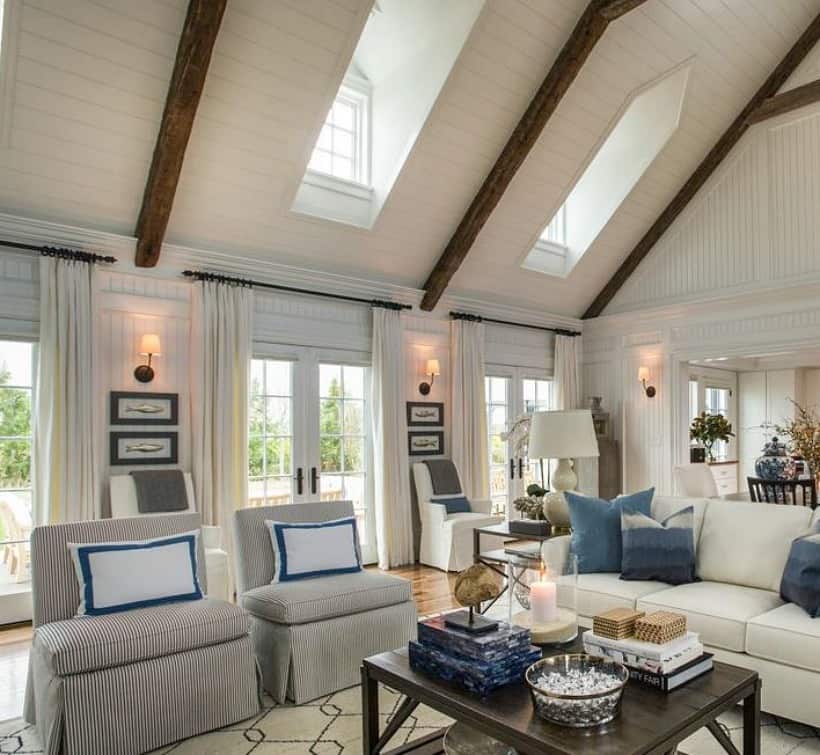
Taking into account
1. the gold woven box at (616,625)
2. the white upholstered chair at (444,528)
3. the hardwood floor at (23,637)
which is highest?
the gold woven box at (616,625)

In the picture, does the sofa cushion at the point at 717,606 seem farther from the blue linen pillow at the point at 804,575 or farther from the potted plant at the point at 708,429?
the potted plant at the point at 708,429

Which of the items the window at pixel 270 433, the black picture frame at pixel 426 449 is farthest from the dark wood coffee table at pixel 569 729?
the black picture frame at pixel 426 449

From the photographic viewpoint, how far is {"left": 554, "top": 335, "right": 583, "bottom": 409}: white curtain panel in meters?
8.08

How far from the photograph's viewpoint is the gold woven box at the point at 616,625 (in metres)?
2.32

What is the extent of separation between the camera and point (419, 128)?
211 inches

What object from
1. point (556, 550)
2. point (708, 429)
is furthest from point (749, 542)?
point (708, 429)

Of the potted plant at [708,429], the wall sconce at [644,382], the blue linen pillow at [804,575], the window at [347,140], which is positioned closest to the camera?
the blue linen pillow at [804,575]

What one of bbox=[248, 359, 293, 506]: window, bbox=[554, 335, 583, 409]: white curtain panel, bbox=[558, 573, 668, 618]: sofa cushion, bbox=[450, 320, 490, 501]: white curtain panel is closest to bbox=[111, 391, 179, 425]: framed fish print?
bbox=[248, 359, 293, 506]: window

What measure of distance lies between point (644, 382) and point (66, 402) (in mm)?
5766

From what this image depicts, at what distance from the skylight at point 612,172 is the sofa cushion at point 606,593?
13.6 feet

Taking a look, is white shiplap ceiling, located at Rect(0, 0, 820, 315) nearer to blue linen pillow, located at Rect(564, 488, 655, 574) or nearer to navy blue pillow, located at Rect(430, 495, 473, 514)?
navy blue pillow, located at Rect(430, 495, 473, 514)

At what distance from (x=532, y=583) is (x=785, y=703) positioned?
1124 mm

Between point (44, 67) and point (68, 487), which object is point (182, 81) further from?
point (68, 487)

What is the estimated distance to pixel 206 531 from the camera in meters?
4.66
